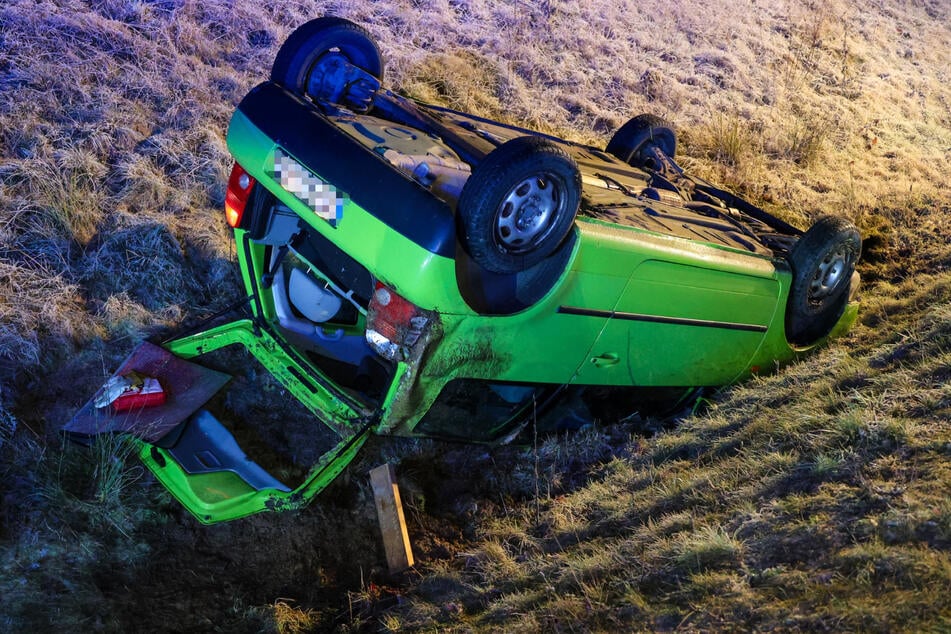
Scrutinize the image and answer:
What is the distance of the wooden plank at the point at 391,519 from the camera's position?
364 cm

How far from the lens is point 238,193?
366cm

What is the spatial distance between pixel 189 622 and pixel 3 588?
2.82 ft

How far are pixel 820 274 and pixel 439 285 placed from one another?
2.68 m

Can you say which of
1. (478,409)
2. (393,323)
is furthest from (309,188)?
(478,409)

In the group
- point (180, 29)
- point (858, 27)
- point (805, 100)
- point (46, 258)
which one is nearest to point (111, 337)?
point (46, 258)

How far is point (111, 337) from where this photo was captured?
4641mm

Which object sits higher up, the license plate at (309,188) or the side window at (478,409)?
the license plate at (309,188)

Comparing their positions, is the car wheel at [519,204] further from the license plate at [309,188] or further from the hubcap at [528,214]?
the license plate at [309,188]

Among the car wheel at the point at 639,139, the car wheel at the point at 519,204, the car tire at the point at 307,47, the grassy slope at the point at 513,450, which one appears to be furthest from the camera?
the car wheel at the point at 639,139

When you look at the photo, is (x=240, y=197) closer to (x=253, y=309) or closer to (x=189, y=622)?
(x=253, y=309)

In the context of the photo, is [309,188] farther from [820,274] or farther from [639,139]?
[639,139]

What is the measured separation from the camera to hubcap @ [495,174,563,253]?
9.62ft

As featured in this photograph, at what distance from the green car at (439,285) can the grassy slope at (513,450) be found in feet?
1.34

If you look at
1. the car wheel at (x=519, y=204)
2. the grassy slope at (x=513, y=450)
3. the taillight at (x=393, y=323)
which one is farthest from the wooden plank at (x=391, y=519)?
the car wheel at (x=519, y=204)
